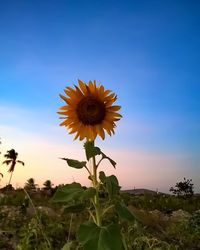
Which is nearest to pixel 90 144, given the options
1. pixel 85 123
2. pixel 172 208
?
pixel 85 123

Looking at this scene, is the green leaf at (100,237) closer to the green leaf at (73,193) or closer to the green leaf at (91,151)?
the green leaf at (73,193)

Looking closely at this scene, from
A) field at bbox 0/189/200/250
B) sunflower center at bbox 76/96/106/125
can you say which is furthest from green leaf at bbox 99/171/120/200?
field at bbox 0/189/200/250

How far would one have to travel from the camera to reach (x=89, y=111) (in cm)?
425

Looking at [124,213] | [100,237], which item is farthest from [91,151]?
[100,237]

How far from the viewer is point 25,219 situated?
10.1 m

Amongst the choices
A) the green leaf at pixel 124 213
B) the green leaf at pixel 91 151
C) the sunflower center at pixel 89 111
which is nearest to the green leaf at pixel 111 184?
the green leaf at pixel 124 213

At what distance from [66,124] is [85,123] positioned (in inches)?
7.4

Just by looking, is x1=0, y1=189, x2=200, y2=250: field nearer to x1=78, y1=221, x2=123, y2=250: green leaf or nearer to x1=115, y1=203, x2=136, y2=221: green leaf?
x1=115, y1=203, x2=136, y2=221: green leaf

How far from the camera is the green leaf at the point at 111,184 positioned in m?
3.56

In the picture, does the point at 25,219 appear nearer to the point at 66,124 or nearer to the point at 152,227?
the point at 152,227

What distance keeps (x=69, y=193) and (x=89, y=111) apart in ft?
3.01

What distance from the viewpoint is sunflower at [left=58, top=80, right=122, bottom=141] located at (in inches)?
165

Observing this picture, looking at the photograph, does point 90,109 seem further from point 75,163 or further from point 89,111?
point 75,163

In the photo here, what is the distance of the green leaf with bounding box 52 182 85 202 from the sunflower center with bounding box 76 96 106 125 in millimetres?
708
